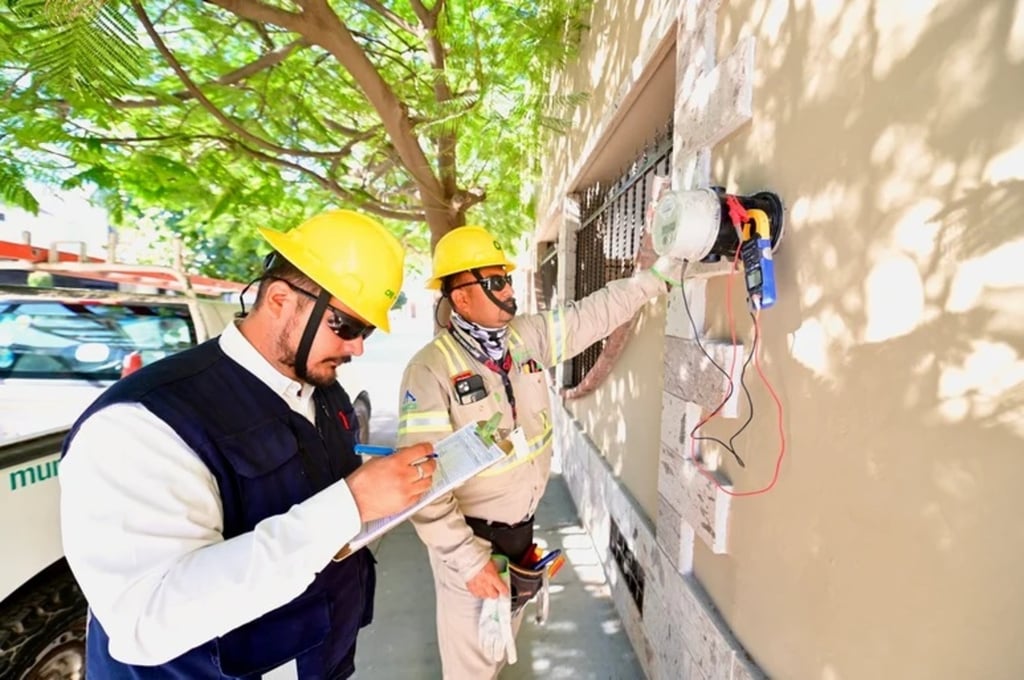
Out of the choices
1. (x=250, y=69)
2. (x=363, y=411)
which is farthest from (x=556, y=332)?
(x=250, y=69)

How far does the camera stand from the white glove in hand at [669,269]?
2.12 m

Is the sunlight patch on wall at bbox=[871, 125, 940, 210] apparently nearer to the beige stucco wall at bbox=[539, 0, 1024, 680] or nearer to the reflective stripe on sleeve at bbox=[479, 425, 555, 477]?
the beige stucco wall at bbox=[539, 0, 1024, 680]

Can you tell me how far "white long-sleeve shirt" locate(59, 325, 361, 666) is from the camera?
99 centimetres

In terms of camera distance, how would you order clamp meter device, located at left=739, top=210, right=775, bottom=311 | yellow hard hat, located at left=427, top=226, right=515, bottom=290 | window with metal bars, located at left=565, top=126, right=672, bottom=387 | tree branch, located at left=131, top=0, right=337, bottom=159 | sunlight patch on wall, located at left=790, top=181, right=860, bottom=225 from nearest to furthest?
sunlight patch on wall, located at left=790, top=181, right=860, bottom=225, clamp meter device, located at left=739, top=210, right=775, bottom=311, yellow hard hat, located at left=427, top=226, right=515, bottom=290, tree branch, located at left=131, top=0, right=337, bottom=159, window with metal bars, located at left=565, top=126, right=672, bottom=387

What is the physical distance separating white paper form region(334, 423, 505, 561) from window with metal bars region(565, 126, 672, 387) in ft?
7.52

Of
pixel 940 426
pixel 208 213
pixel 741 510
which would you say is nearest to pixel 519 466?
pixel 741 510

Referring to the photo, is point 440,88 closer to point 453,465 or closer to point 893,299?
point 453,465

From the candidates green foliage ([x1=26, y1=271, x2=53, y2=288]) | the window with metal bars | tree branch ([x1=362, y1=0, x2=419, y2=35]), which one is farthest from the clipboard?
green foliage ([x1=26, y1=271, x2=53, y2=288])

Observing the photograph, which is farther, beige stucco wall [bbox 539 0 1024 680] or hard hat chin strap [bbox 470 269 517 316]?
hard hat chin strap [bbox 470 269 517 316]

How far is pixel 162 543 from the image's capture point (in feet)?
3.35

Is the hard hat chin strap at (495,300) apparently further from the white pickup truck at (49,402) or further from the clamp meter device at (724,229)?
the white pickup truck at (49,402)

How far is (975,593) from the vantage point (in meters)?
0.94

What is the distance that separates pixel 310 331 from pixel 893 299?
1550 mm

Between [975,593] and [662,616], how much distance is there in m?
1.68
